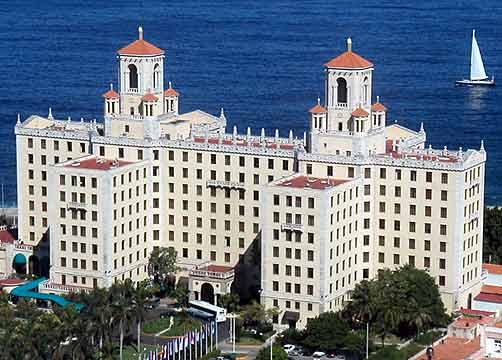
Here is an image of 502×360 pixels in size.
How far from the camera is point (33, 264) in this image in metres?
176

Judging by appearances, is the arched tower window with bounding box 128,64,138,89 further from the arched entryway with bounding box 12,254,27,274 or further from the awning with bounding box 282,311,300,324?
the awning with bounding box 282,311,300,324

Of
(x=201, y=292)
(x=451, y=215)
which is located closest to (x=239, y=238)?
(x=201, y=292)

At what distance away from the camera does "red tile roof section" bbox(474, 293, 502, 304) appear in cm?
16225

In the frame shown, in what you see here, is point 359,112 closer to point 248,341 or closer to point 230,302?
point 230,302

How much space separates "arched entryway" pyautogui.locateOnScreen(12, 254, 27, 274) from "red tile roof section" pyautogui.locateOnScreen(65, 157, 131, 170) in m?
14.5

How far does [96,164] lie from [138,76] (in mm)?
10864

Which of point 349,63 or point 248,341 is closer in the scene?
point 248,341

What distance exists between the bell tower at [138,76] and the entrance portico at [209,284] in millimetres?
18175

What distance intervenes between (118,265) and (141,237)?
5.12m

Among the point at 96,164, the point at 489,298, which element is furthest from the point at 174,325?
the point at 489,298

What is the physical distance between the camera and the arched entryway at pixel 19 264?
176 meters

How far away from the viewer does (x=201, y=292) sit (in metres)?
165

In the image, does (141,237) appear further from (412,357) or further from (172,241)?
(412,357)

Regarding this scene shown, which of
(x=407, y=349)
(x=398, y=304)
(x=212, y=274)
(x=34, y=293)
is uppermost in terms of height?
(x=212, y=274)
